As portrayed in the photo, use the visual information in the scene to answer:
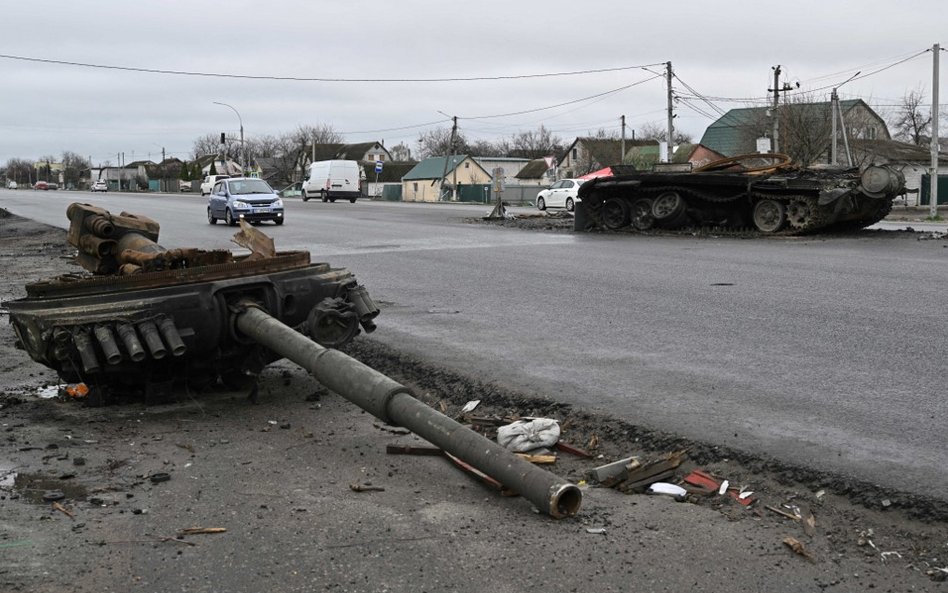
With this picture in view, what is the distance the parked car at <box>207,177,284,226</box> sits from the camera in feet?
94.7

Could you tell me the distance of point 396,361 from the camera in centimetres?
753

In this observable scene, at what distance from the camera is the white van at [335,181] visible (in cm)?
5341

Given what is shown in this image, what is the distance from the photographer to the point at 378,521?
3967 millimetres

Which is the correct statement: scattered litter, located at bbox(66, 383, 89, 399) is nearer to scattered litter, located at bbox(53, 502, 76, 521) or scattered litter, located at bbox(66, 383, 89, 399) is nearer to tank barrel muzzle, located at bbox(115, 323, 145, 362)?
tank barrel muzzle, located at bbox(115, 323, 145, 362)

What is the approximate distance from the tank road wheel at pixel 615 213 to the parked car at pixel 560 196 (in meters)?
16.9

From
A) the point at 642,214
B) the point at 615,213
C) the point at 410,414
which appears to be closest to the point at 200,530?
the point at 410,414

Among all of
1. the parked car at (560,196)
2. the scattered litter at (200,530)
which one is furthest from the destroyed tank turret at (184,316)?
the parked car at (560,196)

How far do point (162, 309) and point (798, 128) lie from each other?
2132 inches

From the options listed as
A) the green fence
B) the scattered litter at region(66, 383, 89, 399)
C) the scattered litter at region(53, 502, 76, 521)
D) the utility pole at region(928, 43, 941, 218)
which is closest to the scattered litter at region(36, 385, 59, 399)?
the scattered litter at region(66, 383, 89, 399)

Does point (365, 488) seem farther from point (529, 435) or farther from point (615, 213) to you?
point (615, 213)

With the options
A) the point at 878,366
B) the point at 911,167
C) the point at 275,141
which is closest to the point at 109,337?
the point at 878,366

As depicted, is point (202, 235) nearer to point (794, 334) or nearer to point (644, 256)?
point (644, 256)

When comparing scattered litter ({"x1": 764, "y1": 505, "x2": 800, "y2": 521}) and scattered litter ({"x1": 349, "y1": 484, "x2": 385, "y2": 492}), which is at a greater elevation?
scattered litter ({"x1": 349, "y1": 484, "x2": 385, "y2": 492})

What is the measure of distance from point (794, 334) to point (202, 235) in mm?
18511
